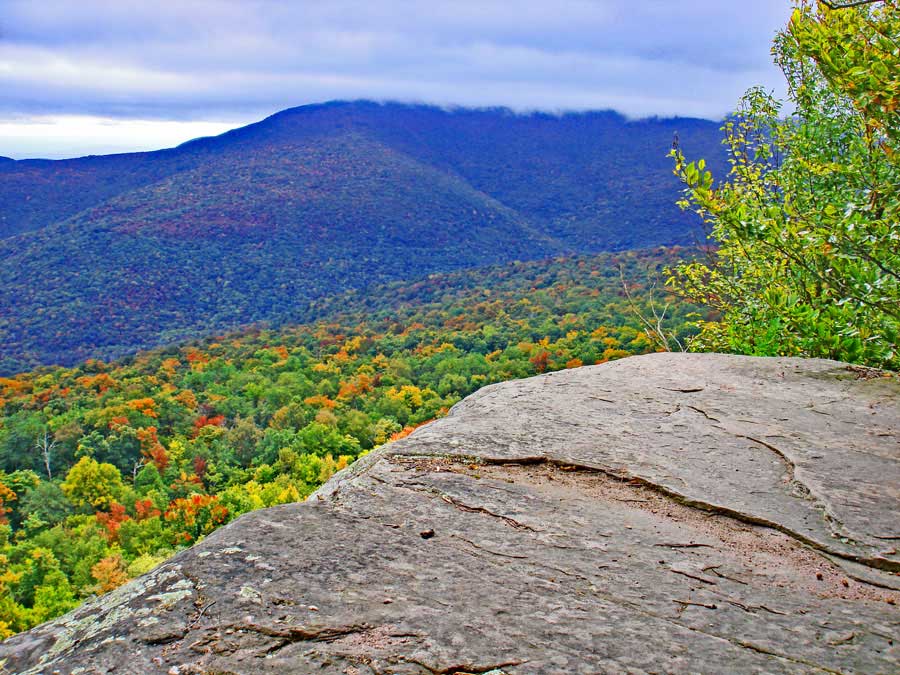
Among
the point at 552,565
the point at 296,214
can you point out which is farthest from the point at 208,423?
the point at 296,214

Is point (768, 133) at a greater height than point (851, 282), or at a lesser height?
greater

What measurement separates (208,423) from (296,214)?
86284 mm

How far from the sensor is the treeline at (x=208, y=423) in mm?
22297

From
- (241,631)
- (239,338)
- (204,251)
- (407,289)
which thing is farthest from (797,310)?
(204,251)

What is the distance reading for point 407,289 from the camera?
3127 inches

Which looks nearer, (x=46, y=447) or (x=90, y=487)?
(x=90, y=487)

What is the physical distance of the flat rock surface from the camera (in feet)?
6.69

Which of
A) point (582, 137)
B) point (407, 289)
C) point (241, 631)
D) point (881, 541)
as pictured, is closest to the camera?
point (241, 631)

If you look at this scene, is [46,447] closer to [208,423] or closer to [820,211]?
[208,423]

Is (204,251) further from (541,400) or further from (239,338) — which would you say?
(541,400)

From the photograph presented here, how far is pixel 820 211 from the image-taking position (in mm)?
5820

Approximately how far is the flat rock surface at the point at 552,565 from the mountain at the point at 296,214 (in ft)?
242

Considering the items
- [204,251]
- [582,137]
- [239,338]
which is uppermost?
[582,137]

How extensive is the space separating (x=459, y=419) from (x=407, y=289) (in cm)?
7561
